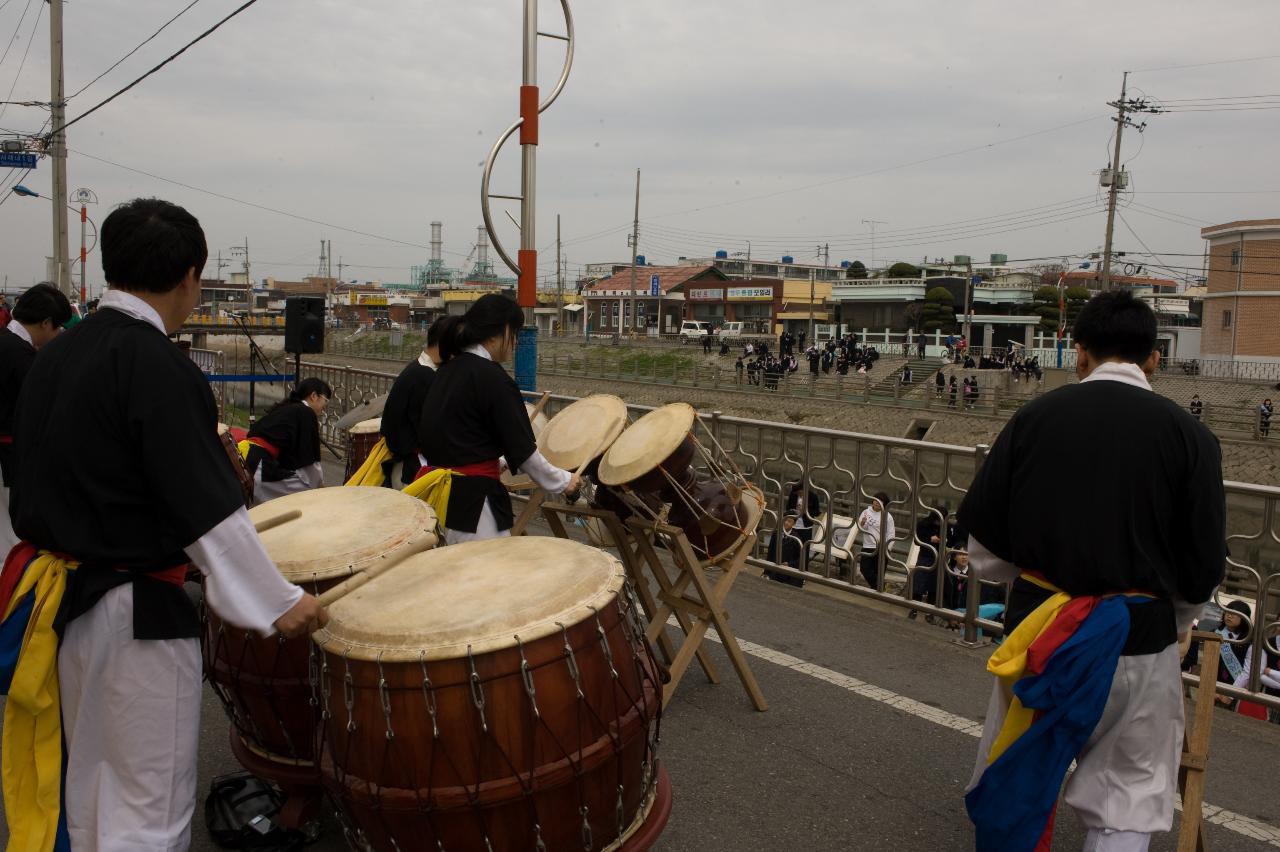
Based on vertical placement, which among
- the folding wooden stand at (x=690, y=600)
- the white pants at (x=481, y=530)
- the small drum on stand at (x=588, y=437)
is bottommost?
the folding wooden stand at (x=690, y=600)

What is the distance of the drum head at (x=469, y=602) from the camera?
2266mm

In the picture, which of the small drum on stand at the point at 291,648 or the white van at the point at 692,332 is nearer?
the small drum on stand at the point at 291,648

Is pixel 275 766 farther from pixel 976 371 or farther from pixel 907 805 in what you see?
pixel 976 371

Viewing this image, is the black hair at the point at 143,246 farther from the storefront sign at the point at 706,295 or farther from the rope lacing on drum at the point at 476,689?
the storefront sign at the point at 706,295

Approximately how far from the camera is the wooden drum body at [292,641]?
9.32 ft

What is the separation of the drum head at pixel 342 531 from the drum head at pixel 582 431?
1.07 meters

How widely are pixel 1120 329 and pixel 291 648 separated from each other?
2647 mm

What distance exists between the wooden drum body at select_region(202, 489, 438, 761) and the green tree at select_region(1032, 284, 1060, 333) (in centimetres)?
5009

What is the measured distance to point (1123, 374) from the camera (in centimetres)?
270

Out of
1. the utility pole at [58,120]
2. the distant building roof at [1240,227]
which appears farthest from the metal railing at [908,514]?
the distant building roof at [1240,227]

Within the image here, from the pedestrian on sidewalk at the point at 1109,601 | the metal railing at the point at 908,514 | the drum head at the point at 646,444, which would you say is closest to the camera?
the pedestrian on sidewalk at the point at 1109,601

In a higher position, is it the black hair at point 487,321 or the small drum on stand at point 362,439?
the black hair at point 487,321

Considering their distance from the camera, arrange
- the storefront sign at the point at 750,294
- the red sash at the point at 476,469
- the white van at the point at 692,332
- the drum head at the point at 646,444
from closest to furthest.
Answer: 1. the drum head at the point at 646,444
2. the red sash at the point at 476,469
3. the white van at the point at 692,332
4. the storefront sign at the point at 750,294

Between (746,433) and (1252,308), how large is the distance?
140ft
